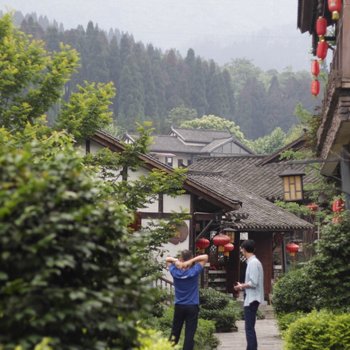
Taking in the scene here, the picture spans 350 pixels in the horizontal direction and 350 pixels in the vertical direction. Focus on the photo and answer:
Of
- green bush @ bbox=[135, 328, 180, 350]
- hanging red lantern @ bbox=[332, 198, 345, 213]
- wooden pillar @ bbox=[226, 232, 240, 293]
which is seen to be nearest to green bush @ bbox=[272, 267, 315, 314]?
hanging red lantern @ bbox=[332, 198, 345, 213]

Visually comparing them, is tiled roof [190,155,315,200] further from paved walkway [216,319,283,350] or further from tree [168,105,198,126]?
tree [168,105,198,126]

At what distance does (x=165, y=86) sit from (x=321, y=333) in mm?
120092

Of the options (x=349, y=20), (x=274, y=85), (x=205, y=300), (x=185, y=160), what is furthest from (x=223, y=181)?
(x=274, y=85)

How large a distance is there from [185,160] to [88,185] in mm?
84109

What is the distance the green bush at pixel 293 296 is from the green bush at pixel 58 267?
1106 centimetres

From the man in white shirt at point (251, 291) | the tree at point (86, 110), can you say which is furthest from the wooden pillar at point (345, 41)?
the tree at point (86, 110)

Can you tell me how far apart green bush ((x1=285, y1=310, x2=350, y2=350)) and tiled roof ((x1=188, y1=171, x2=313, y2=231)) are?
14507 mm

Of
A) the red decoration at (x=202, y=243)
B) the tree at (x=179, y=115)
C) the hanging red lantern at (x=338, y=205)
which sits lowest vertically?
the red decoration at (x=202, y=243)

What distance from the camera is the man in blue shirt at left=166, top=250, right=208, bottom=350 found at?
11.1m

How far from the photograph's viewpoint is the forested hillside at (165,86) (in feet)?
387

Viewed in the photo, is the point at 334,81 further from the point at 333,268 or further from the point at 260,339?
the point at 260,339

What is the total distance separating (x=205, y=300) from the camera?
20.4m

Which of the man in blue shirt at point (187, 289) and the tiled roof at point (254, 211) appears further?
the tiled roof at point (254, 211)

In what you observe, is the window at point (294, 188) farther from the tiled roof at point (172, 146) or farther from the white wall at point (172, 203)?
the tiled roof at point (172, 146)
